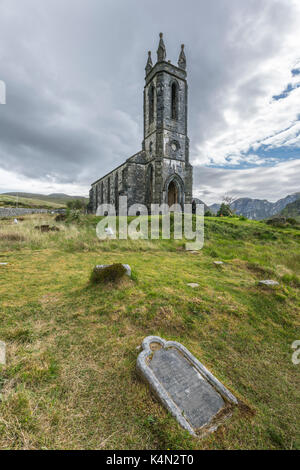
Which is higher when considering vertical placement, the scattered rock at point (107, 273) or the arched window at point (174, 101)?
the arched window at point (174, 101)

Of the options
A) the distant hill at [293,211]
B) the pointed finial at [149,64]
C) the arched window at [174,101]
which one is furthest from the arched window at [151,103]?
the distant hill at [293,211]

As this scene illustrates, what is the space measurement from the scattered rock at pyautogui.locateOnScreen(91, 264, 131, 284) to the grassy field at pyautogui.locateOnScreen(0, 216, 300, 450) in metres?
0.23

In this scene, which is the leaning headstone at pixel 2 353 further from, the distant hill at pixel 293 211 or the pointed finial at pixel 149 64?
the distant hill at pixel 293 211

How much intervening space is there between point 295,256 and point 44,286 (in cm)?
1105

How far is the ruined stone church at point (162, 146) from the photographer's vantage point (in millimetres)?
21453

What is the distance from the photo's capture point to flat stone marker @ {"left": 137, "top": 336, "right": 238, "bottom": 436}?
187 cm

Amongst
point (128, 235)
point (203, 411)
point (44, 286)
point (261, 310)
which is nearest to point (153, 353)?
point (203, 411)

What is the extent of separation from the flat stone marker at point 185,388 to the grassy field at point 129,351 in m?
0.10

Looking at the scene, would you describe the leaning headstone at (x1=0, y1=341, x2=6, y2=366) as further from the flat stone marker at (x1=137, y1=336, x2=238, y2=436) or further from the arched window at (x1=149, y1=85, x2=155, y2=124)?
the arched window at (x1=149, y1=85, x2=155, y2=124)

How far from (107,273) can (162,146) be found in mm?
20265

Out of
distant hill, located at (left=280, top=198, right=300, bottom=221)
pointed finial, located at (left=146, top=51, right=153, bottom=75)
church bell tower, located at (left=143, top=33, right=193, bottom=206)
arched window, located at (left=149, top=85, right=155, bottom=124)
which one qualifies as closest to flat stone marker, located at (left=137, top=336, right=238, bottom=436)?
church bell tower, located at (left=143, top=33, right=193, bottom=206)

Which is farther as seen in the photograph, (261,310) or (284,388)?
(261,310)

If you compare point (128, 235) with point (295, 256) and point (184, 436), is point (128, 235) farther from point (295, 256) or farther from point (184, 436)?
point (184, 436)

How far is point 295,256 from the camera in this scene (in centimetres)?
940
